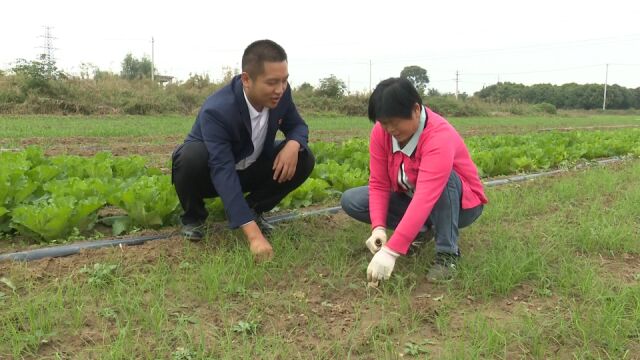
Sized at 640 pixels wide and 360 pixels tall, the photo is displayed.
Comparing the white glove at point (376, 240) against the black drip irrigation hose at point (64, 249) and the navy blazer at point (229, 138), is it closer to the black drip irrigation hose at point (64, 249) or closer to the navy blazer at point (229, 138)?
the navy blazer at point (229, 138)

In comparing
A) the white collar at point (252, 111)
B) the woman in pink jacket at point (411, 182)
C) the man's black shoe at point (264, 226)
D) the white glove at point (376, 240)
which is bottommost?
the man's black shoe at point (264, 226)

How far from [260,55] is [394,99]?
2.36 ft

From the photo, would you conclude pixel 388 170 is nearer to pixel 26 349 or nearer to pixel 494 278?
pixel 494 278

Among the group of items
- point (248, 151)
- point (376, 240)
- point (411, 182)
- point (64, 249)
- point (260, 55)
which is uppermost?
point (260, 55)

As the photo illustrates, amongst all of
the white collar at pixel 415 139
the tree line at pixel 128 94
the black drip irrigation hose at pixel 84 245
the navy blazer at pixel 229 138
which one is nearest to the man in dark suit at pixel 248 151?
the navy blazer at pixel 229 138

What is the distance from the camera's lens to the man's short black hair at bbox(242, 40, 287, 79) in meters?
2.46

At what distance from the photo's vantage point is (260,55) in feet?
8.09

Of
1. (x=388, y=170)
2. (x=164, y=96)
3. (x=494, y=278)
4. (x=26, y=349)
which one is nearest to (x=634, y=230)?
(x=494, y=278)

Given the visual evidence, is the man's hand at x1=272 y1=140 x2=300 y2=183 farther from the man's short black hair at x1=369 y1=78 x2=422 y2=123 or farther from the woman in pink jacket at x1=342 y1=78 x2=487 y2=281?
the man's short black hair at x1=369 y1=78 x2=422 y2=123

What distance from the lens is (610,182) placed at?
15.7ft

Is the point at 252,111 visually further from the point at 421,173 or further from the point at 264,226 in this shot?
the point at 421,173

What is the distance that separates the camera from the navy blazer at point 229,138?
2.57 metres

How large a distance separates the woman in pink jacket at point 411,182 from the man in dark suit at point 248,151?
486 mm

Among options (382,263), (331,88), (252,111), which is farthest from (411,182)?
(331,88)
